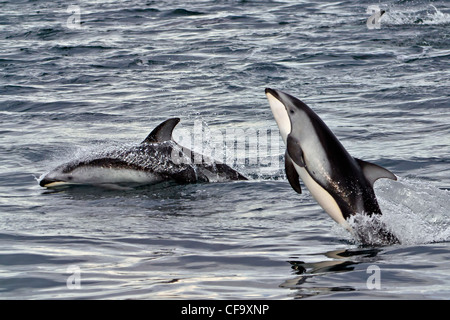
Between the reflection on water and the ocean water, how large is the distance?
0.08ft

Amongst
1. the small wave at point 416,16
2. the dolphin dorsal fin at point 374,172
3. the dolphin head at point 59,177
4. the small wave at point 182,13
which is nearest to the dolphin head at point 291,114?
the dolphin dorsal fin at point 374,172

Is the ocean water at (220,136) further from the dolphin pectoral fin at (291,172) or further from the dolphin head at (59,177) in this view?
the dolphin pectoral fin at (291,172)

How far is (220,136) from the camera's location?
13859mm

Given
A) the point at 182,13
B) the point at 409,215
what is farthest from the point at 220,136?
the point at 182,13

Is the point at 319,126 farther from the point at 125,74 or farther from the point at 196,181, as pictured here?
the point at 125,74

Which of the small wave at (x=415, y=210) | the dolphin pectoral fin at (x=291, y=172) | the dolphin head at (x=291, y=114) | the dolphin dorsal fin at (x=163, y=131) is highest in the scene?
the dolphin head at (x=291, y=114)

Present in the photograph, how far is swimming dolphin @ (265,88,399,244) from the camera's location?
7.87 meters

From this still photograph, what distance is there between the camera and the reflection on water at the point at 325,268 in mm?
6355

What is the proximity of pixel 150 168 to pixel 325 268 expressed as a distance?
14.6 ft

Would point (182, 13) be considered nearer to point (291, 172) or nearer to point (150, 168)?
point (150, 168)

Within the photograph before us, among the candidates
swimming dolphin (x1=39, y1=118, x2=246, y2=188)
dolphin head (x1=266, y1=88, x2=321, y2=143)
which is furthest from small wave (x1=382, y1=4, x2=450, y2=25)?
dolphin head (x1=266, y1=88, x2=321, y2=143)

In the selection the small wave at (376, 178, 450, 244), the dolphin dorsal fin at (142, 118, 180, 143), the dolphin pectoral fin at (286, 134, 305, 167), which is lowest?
the small wave at (376, 178, 450, 244)

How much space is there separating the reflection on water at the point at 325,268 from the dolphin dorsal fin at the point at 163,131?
3.92m

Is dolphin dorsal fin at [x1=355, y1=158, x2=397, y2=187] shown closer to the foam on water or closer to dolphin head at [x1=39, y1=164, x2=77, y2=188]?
the foam on water
